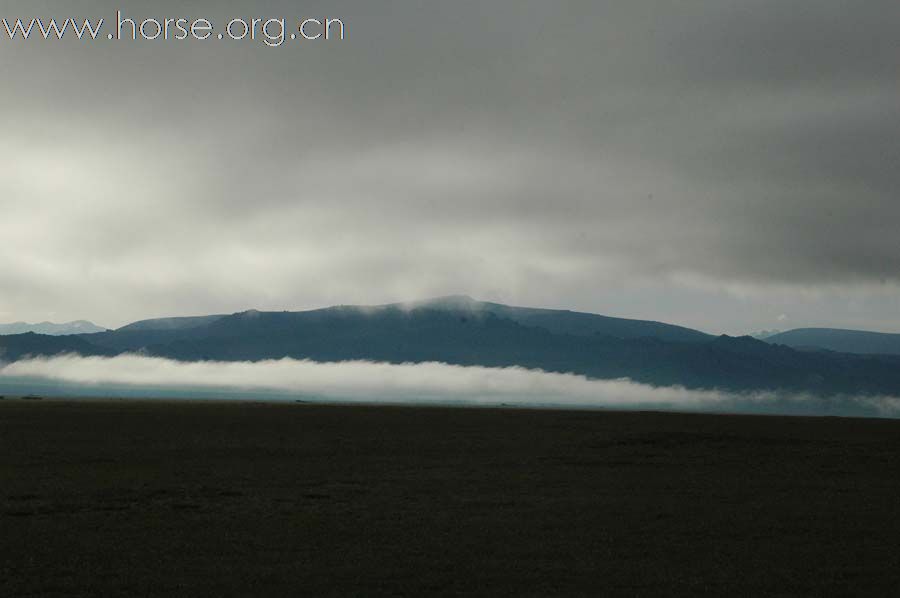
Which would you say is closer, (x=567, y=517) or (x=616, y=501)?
(x=567, y=517)

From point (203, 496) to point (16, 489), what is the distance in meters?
11.0

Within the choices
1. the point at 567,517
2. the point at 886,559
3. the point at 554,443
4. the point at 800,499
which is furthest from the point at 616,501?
the point at 554,443

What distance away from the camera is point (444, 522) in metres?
37.2

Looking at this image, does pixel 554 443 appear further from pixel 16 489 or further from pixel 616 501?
pixel 16 489

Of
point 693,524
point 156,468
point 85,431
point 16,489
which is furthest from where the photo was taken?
point 85,431

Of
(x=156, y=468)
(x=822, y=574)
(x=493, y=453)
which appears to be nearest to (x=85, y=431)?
(x=156, y=468)

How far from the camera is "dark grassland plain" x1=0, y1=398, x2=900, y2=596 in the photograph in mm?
26688

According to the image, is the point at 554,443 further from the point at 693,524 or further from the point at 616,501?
the point at 693,524

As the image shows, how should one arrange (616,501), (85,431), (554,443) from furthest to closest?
(85,431)
(554,443)
(616,501)

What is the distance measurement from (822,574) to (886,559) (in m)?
3.82

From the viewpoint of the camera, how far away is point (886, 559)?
29.9m

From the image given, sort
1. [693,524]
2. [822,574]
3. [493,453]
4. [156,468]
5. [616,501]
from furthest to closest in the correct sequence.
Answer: [493,453] → [156,468] → [616,501] → [693,524] → [822,574]

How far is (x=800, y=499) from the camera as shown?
151 feet

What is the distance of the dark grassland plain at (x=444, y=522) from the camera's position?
87.6ft
